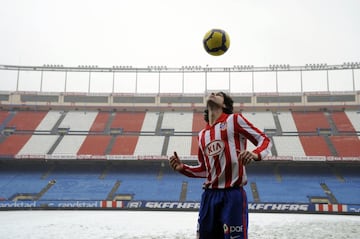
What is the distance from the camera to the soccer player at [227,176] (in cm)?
359

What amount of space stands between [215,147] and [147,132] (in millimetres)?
35348

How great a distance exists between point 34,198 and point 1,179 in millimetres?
6406

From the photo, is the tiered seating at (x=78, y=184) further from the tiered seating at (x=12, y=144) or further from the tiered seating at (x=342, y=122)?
the tiered seating at (x=342, y=122)

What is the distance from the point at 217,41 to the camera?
5590 mm

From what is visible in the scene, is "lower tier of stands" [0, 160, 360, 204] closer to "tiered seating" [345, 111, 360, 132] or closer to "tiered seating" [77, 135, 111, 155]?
"tiered seating" [77, 135, 111, 155]

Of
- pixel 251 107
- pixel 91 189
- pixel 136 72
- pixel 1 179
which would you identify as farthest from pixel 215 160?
pixel 136 72

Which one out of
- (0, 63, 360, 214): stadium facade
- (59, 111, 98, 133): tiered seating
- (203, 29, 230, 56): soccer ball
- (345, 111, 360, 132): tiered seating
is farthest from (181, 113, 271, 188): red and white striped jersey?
(345, 111, 360, 132): tiered seating

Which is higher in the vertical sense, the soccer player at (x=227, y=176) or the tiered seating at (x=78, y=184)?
the soccer player at (x=227, y=176)

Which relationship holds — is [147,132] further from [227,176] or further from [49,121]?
[227,176]

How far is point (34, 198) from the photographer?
27844 millimetres

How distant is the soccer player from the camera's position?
3.59m

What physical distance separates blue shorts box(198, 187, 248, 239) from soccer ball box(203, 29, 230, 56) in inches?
108

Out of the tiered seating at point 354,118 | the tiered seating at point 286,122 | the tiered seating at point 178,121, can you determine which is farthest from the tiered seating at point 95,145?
the tiered seating at point 354,118

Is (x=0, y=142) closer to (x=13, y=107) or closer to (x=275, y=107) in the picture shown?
(x=13, y=107)
